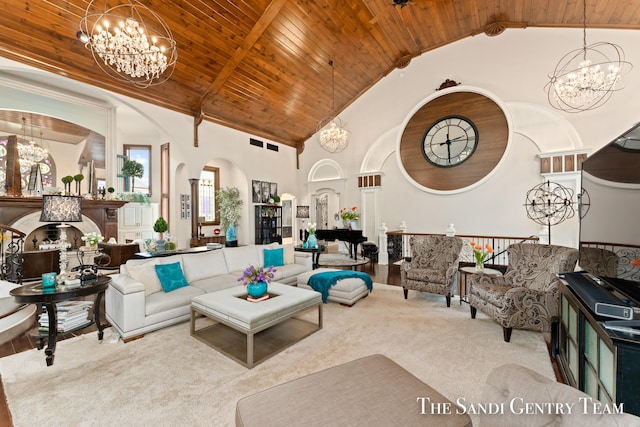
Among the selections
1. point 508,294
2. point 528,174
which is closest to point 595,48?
point 528,174

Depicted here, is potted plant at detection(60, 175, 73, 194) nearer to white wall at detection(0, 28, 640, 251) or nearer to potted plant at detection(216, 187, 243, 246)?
white wall at detection(0, 28, 640, 251)

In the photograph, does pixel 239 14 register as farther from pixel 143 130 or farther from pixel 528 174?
pixel 528 174

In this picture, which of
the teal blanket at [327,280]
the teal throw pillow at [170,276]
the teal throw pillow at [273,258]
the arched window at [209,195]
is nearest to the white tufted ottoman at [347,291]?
the teal blanket at [327,280]

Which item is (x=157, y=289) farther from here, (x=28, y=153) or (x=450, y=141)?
A: (x=450, y=141)

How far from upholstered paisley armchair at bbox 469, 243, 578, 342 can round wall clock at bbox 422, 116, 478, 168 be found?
4.28m

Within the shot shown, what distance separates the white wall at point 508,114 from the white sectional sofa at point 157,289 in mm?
5019

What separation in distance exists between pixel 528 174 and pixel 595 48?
2807 mm

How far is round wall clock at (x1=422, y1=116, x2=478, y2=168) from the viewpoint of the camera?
23.4 feet

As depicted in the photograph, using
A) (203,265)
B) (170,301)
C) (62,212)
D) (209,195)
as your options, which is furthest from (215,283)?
(209,195)

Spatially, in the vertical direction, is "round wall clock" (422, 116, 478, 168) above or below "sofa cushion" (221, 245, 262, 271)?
above

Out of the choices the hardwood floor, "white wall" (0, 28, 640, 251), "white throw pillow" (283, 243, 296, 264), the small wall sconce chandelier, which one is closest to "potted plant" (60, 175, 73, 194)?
"white wall" (0, 28, 640, 251)

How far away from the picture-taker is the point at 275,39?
586 centimetres

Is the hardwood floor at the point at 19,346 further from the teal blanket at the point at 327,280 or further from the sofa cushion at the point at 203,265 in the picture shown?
the sofa cushion at the point at 203,265

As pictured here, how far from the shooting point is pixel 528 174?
21.2 ft
